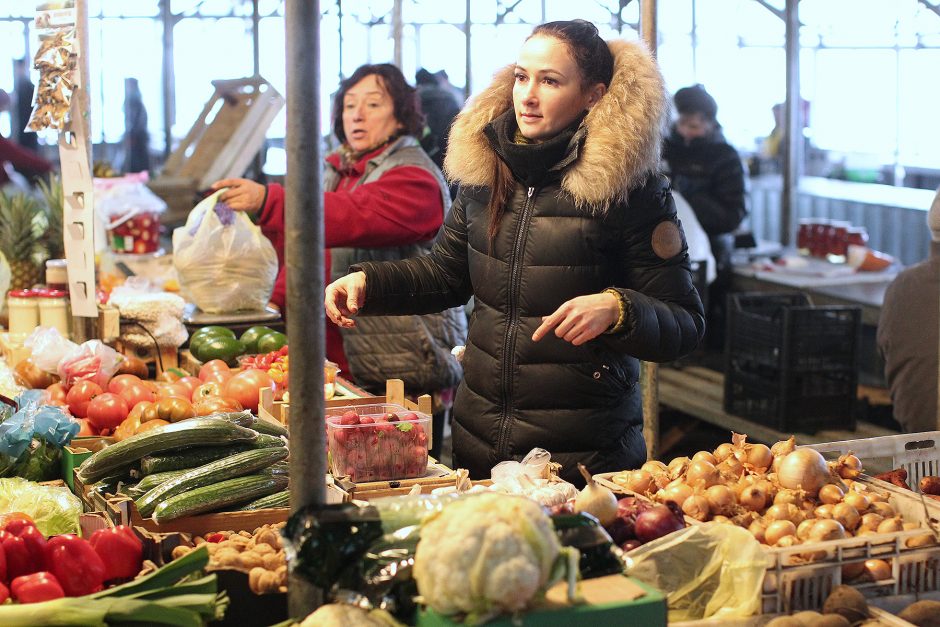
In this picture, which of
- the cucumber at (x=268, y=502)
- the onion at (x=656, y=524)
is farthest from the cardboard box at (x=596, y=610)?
the cucumber at (x=268, y=502)

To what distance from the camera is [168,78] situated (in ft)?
44.5

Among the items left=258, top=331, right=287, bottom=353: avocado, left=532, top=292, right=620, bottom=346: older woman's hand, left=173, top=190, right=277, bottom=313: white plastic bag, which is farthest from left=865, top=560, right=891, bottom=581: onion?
left=173, top=190, right=277, bottom=313: white plastic bag

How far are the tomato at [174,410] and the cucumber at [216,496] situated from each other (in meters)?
0.55

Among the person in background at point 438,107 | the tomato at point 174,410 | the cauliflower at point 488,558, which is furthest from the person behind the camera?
the person in background at point 438,107

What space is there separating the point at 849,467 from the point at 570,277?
0.77 m

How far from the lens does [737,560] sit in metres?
2.07

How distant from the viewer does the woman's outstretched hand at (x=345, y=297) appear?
2891 mm

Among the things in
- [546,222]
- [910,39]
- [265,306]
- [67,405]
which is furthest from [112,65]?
[546,222]

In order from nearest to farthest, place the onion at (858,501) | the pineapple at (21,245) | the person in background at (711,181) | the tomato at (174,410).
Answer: the onion at (858,501) < the tomato at (174,410) < the pineapple at (21,245) < the person in background at (711,181)

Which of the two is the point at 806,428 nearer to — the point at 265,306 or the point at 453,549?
the point at 265,306

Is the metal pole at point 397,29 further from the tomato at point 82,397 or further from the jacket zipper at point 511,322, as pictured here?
the jacket zipper at point 511,322

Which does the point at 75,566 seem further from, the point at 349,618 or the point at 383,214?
the point at 383,214

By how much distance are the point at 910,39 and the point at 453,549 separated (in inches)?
515

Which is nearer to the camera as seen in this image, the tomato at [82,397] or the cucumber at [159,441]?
the cucumber at [159,441]
